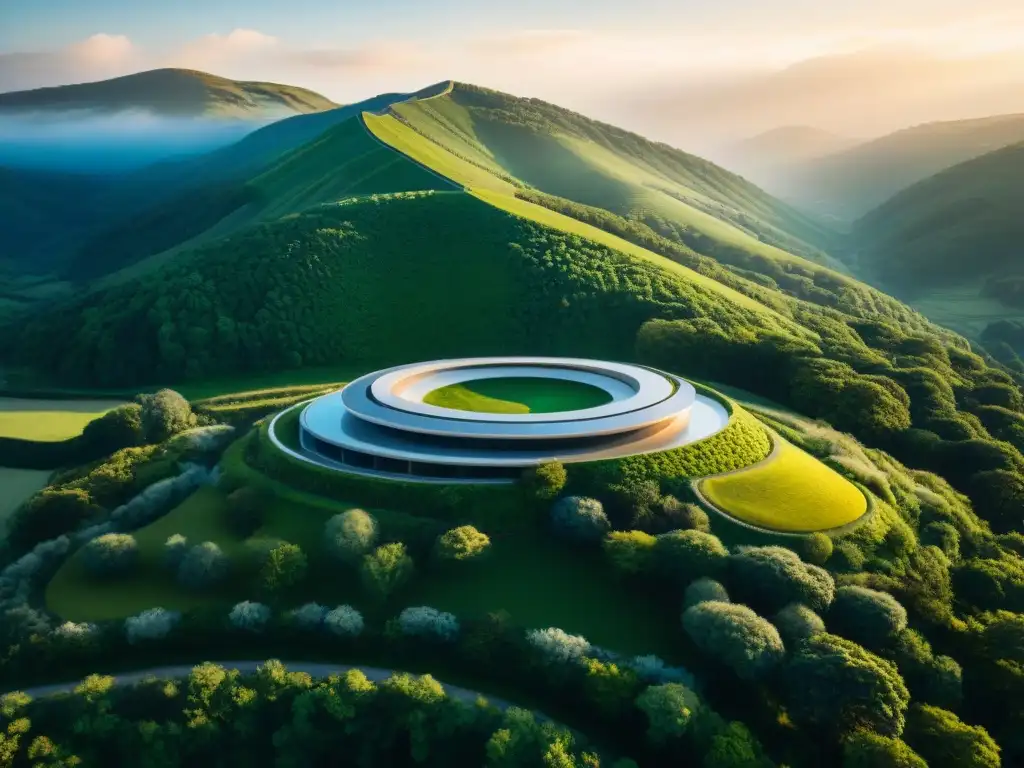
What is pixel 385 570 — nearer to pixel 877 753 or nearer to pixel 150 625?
pixel 150 625

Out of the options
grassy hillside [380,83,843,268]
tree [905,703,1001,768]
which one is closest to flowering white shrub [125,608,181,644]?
tree [905,703,1001,768]

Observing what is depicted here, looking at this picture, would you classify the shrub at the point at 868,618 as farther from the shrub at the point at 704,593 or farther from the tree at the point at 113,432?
the tree at the point at 113,432

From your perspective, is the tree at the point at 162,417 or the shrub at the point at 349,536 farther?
the tree at the point at 162,417

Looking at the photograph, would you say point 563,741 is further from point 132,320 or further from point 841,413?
point 132,320

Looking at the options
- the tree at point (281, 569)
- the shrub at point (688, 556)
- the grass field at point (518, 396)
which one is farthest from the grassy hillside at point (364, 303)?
the tree at point (281, 569)

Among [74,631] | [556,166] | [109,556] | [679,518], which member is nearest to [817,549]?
[679,518]

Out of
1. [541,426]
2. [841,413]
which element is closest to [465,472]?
[541,426]

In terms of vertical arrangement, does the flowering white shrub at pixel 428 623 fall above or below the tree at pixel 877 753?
above
